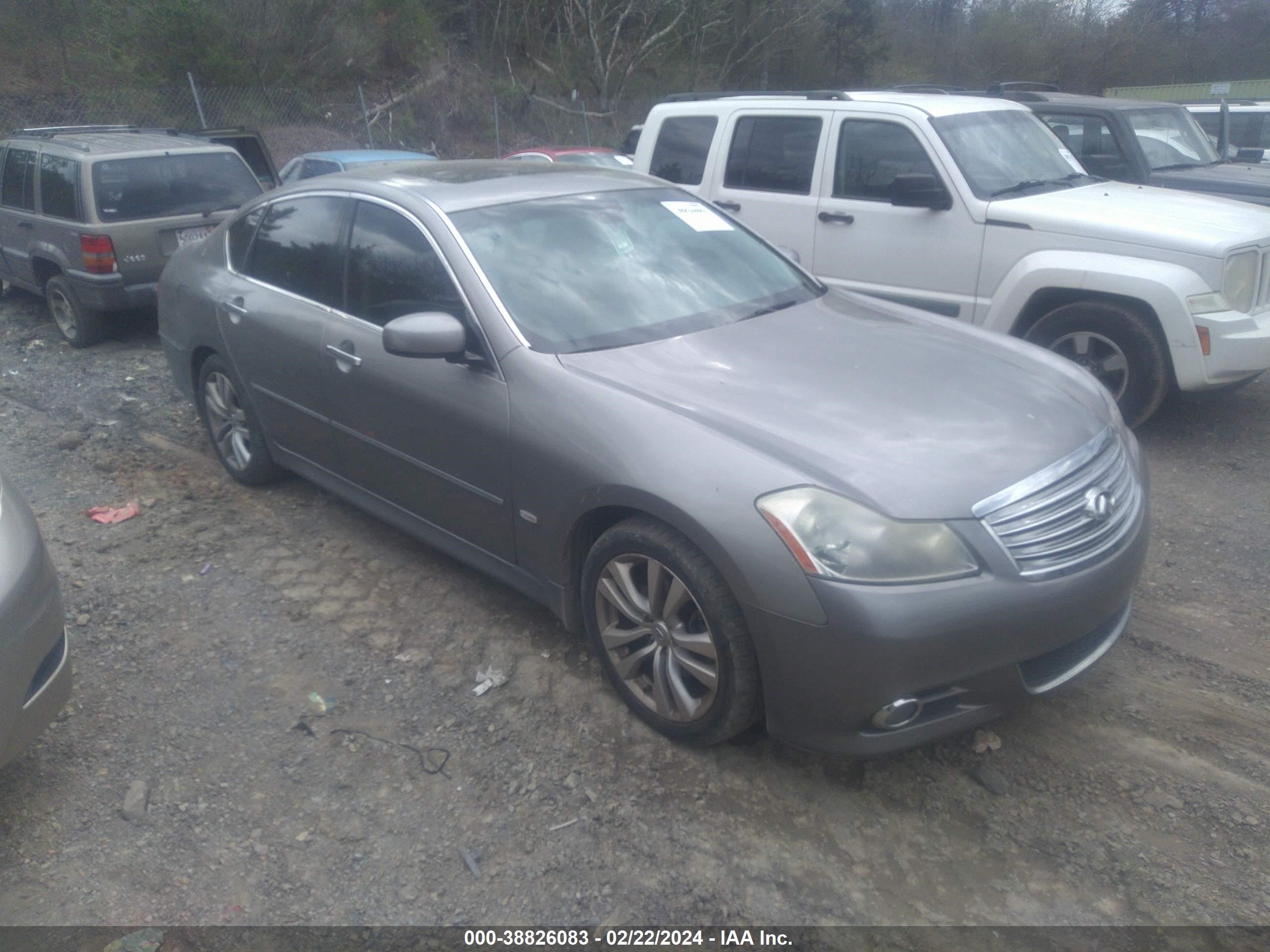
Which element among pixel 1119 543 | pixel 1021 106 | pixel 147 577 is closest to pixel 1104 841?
pixel 1119 543

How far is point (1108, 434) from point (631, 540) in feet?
5.42

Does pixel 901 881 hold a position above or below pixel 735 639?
below

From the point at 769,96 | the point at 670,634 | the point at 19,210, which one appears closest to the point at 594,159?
the point at 769,96

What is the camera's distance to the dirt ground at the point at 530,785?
2.64m

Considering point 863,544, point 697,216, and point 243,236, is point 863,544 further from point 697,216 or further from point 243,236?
point 243,236

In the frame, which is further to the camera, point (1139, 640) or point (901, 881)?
point (1139, 640)

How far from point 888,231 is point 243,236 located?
12.7ft

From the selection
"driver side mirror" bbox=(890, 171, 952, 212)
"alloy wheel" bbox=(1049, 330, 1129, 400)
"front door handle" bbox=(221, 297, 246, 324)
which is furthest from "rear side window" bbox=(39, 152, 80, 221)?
"alloy wheel" bbox=(1049, 330, 1129, 400)

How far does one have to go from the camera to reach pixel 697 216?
4379mm

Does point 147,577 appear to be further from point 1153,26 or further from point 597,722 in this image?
point 1153,26

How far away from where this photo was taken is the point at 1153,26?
36000 millimetres

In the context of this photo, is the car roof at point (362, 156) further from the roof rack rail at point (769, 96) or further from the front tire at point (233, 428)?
the front tire at point (233, 428)

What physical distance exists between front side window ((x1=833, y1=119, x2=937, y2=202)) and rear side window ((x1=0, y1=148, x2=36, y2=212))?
6834 mm

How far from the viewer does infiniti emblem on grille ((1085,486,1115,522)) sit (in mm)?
2912
